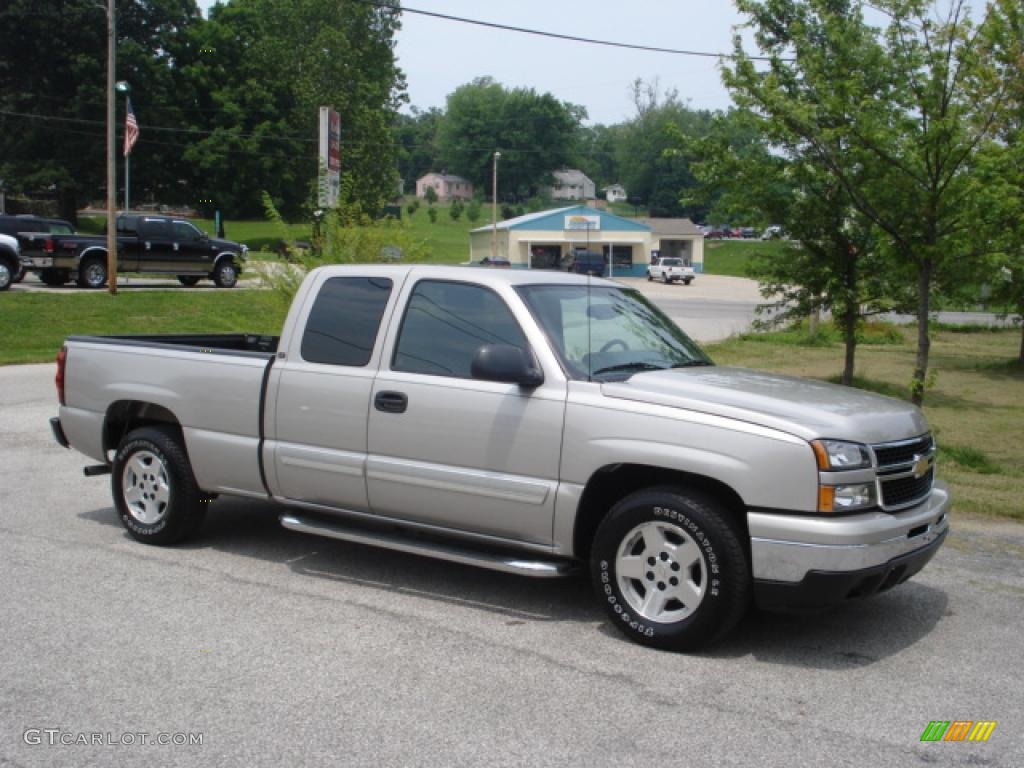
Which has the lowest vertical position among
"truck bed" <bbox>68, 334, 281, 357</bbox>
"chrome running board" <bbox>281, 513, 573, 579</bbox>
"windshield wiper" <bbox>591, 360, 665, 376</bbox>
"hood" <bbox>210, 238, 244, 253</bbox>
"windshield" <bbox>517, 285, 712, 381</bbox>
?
"chrome running board" <bbox>281, 513, 573, 579</bbox>

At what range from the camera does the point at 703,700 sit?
4.58 metres

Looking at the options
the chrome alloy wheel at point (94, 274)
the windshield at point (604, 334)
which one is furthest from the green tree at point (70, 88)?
the windshield at point (604, 334)

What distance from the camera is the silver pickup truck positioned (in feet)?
16.2

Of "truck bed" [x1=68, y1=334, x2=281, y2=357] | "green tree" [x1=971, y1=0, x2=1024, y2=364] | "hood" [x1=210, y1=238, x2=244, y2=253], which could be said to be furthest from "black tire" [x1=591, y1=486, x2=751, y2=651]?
"hood" [x1=210, y1=238, x2=244, y2=253]

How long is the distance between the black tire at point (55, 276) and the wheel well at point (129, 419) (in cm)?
2258

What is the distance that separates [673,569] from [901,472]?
1228mm

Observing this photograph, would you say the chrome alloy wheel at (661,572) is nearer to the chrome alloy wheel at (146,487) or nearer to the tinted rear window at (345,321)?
the tinted rear window at (345,321)

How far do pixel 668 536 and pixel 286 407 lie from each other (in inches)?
98.9

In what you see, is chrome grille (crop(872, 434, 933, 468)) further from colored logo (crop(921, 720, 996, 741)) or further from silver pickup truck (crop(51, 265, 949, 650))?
colored logo (crop(921, 720, 996, 741))

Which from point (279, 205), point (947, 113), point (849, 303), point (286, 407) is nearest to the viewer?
point (286, 407)

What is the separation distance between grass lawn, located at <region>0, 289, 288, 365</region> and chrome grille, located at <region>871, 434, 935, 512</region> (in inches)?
640

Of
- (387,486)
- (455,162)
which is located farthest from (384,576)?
(455,162)

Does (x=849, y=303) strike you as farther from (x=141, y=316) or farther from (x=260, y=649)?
(x=141, y=316)

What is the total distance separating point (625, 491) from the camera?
5590 millimetres
